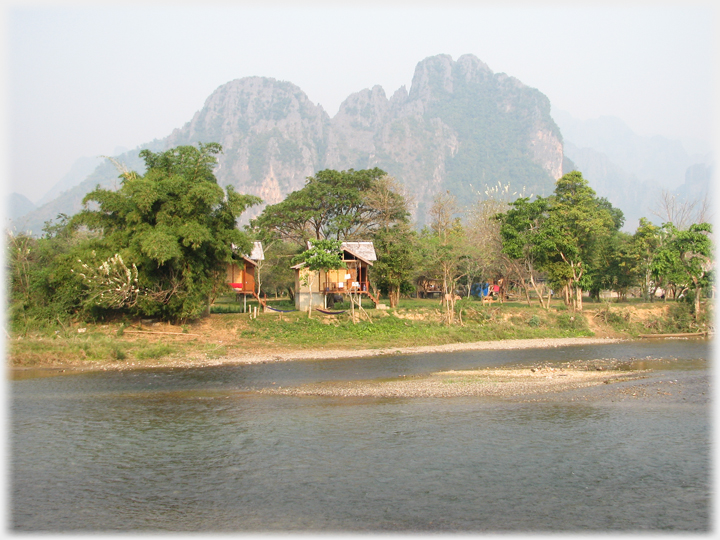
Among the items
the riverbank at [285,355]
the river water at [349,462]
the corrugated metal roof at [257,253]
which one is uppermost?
the corrugated metal roof at [257,253]

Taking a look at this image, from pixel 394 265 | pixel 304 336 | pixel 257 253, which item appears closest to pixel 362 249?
pixel 394 265

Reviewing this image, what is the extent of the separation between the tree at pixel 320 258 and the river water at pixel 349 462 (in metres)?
13.8

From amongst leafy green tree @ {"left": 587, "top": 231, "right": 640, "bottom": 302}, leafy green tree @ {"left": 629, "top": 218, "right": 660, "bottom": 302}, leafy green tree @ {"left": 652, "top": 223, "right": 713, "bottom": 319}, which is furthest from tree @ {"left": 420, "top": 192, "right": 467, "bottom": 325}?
leafy green tree @ {"left": 652, "top": 223, "right": 713, "bottom": 319}

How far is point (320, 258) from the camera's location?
33469mm

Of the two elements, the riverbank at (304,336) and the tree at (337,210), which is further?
the tree at (337,210)

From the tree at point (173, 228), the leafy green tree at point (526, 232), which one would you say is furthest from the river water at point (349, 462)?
the leafy green tree at point (526, 232)

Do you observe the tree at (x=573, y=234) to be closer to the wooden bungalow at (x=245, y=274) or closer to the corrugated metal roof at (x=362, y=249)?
the corrugated metal roof at (x=362, y=249)

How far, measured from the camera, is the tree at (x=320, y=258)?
3353 cm

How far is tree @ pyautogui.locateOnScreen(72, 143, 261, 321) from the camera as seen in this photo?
2886 centimetres

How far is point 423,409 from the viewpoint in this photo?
1792cm

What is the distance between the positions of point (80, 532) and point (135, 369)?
53.3 feet

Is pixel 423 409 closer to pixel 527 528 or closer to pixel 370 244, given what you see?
pixel 527 528

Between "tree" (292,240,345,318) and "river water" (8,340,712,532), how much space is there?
45.3 ft

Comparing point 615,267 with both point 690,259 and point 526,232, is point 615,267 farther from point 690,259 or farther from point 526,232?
point 526,232
